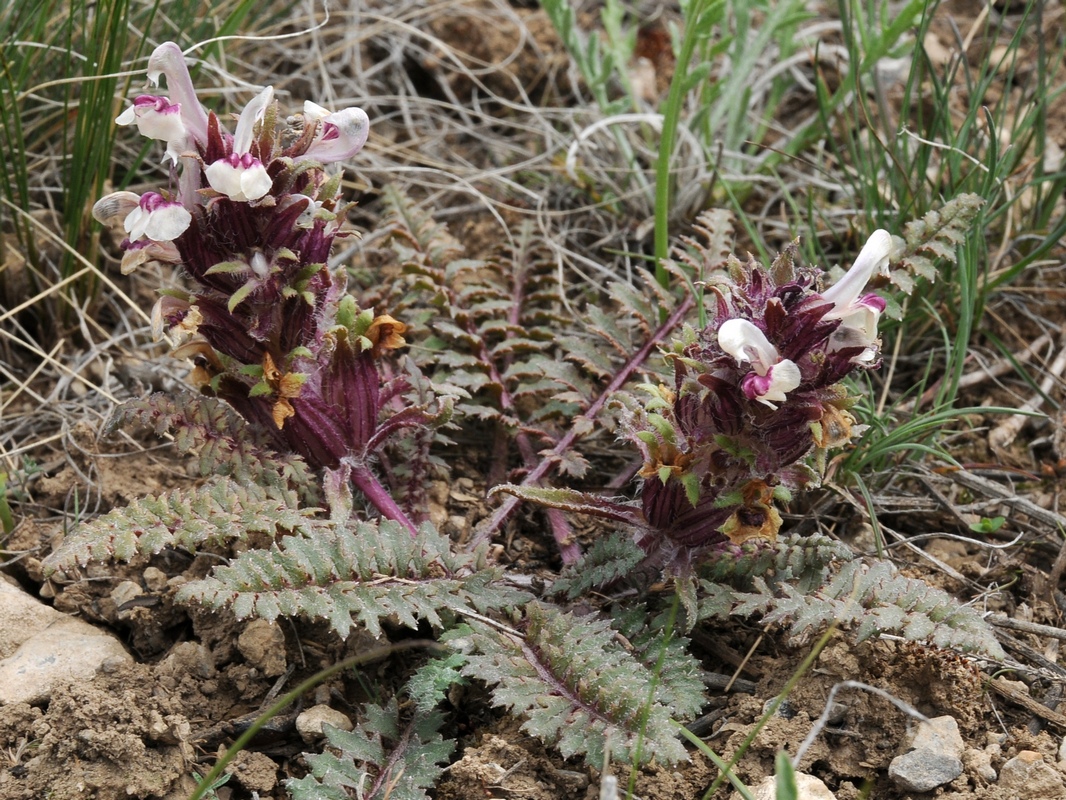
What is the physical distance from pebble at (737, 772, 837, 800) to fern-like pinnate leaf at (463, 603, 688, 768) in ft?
0.85

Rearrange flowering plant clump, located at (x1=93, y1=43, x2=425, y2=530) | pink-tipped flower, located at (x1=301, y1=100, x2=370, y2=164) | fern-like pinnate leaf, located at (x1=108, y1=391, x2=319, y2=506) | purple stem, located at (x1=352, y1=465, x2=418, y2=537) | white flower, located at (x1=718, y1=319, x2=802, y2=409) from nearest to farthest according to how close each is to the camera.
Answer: white flower, located at (x1=718, y1=319, x2=802, y2=409)
flowering plant clump, located at (x1=93, y1=43, x2=425, y2=530)
pink-tipped flower, located at (x1=301, y1=100, x2=370, y2=164)
fern-like pinnate leaf, located at (x1=108, y1=391, x2=319, y2=506)
purple stem, located at (x1=352, y1=465, x2=418, y2=537)

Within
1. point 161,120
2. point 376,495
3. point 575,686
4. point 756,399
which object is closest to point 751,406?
point 756,399

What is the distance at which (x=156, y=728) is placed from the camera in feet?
7.61

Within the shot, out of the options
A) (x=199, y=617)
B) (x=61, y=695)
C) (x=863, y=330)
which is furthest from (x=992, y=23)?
(x=61, y=695)

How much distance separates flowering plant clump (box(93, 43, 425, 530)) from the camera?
242 cm

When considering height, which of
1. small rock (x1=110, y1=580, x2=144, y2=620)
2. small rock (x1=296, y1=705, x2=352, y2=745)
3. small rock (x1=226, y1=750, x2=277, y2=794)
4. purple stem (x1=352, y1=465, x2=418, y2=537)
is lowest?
small rock (x1=226, y1=750, x2=277, y2=794)

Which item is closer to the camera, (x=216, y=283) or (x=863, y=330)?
(x=863, y=330)

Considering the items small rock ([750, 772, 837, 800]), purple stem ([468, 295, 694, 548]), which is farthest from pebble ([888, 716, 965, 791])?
purple stem ([468, 295, 694, 548])

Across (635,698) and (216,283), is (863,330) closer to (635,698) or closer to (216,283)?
(635,698)

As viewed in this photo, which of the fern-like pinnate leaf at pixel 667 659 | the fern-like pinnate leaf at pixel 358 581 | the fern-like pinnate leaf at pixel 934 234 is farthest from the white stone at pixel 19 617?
the fern-like pinnate leaf at pixel 934 234

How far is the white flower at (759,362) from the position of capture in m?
2.19

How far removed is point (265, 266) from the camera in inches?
99.1

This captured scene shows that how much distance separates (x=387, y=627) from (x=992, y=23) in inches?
157

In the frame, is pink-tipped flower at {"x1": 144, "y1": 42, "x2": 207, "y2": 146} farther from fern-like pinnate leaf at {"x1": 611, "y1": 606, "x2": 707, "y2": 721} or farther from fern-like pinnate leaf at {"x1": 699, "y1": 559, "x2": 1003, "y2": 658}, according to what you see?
fern-like pinnate leaf at {"x1": 699, "y1": 559, "x2": 1003, "y2": 658}
